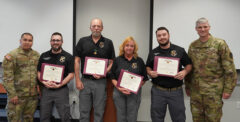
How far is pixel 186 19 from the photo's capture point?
301cm

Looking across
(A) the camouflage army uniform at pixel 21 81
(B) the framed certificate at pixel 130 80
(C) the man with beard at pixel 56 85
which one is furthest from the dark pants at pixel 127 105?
(A) the camouflage army uniform at pixel 21 81

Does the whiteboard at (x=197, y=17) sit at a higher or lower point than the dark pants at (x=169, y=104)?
higher

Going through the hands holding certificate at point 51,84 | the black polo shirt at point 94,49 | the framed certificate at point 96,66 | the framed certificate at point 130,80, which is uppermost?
the black polo shirt at point 94,49

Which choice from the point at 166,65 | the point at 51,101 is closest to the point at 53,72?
the point at 51,101

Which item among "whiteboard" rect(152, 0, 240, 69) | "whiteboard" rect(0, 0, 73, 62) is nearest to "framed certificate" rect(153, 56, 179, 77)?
"whiteboard" rect(152, 0, 240, 69)

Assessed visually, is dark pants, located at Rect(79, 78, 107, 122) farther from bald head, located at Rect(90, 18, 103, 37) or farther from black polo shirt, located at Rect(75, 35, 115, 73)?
bald head, located at Rect(90, 18, 103, 37)

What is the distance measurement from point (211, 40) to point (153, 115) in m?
1.10

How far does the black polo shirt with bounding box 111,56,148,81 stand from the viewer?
7.16ft

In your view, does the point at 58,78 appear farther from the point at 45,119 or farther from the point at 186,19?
the point at 186,19

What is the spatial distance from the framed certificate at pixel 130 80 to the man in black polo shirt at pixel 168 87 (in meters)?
0.18

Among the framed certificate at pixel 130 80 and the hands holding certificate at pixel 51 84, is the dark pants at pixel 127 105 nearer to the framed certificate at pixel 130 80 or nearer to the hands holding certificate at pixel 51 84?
the framed certificate at pixel 130 80

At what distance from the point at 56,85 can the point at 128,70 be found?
0.96 metres

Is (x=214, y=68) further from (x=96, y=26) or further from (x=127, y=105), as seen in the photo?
(x=96, y=26)

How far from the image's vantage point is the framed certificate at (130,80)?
6.95ft
